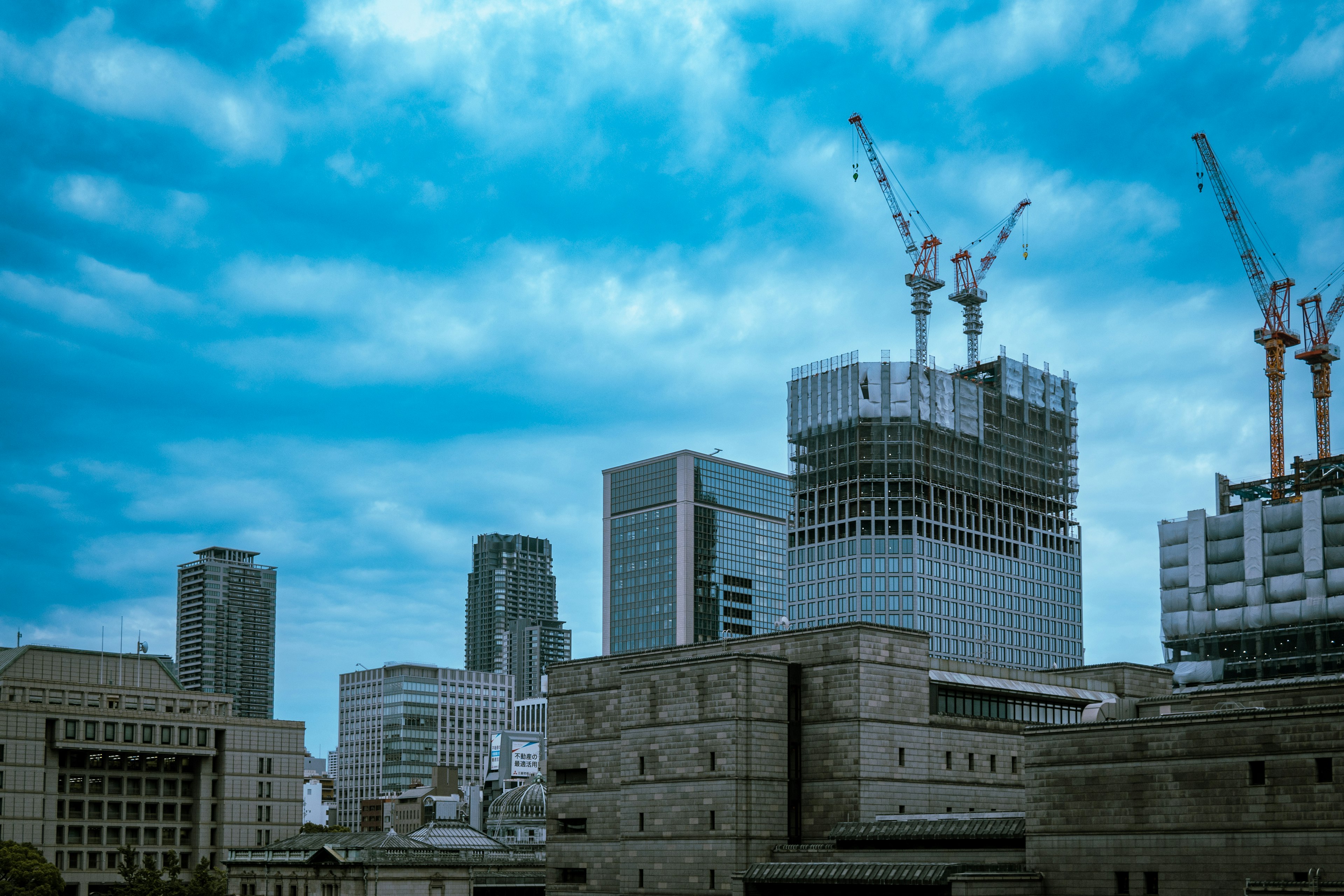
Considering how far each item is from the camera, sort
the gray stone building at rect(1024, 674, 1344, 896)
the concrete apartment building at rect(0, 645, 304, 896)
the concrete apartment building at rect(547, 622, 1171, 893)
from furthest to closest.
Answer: the concrete apartment building at rect(0, 645, 304, 896) < the concrete apartment building at rect(547, 622, 1171, 893) < the gray stone building at rect(1024, 674, 1344, 896)

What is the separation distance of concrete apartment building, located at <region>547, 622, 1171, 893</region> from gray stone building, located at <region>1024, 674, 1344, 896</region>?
17721 millimetres

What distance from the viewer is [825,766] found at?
100250mm

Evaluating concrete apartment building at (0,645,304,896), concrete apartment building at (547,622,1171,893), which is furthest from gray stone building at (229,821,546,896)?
concrete apartment building at (0,645,304,896)

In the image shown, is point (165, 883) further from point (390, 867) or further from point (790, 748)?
point (790, 748)

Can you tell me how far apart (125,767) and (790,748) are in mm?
104659

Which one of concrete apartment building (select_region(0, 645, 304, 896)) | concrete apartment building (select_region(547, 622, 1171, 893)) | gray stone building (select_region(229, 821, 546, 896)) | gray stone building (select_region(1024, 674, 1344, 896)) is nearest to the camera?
gray stone building (select_region(1024, 674, 1344, 896))

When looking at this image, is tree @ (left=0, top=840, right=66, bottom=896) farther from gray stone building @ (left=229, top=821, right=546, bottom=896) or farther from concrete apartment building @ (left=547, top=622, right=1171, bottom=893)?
concrete apartment building @ (left=547, top=622, right=1171, bottom=893)

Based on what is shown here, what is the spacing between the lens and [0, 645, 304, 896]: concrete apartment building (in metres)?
164

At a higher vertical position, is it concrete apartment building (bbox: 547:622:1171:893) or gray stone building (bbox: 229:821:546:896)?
concrete apartment building (bbox: 547:622:1171:893)

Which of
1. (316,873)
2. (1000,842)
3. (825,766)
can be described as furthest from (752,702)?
(316,873)

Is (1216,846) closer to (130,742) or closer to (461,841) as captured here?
(461,841)

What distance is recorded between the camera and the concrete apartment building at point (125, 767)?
6447 inches

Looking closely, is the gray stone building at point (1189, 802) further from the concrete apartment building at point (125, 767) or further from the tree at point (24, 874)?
the concrete apartment building at point (125, 767)

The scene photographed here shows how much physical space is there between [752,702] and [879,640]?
10244 millimetres
